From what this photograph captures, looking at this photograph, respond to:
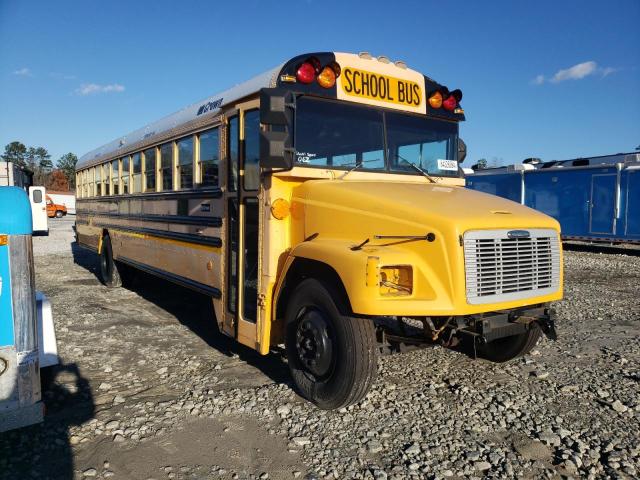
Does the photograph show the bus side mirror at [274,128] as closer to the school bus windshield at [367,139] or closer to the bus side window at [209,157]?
the school bus windshield at [367,139]

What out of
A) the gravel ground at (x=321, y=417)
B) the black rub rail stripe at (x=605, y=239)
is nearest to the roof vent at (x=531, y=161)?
the black rub rail stripe at (x=605, y=239)

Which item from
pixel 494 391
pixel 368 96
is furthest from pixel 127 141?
pixel 494 391

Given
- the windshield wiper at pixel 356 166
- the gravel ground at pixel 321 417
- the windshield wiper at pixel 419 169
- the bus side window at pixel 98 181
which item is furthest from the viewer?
the bus side window at pixel 98 181

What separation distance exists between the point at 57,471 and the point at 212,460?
0.81 meters

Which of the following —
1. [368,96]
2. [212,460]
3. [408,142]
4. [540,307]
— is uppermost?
[368,96]

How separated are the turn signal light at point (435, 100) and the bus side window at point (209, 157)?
190 cm

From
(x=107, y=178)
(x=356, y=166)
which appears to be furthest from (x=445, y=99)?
(x=107, y=178)

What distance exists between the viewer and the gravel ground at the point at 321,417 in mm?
2691

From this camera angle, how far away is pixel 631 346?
4.75 meters

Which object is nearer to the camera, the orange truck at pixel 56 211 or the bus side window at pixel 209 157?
the bus side window at pixel 209 157

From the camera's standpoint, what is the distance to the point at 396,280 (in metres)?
3.07

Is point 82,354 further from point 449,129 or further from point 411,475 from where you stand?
point 449,129

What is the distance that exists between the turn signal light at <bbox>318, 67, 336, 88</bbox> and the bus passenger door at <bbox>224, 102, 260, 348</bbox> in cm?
56

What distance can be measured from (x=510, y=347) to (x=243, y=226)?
7.95 ft
